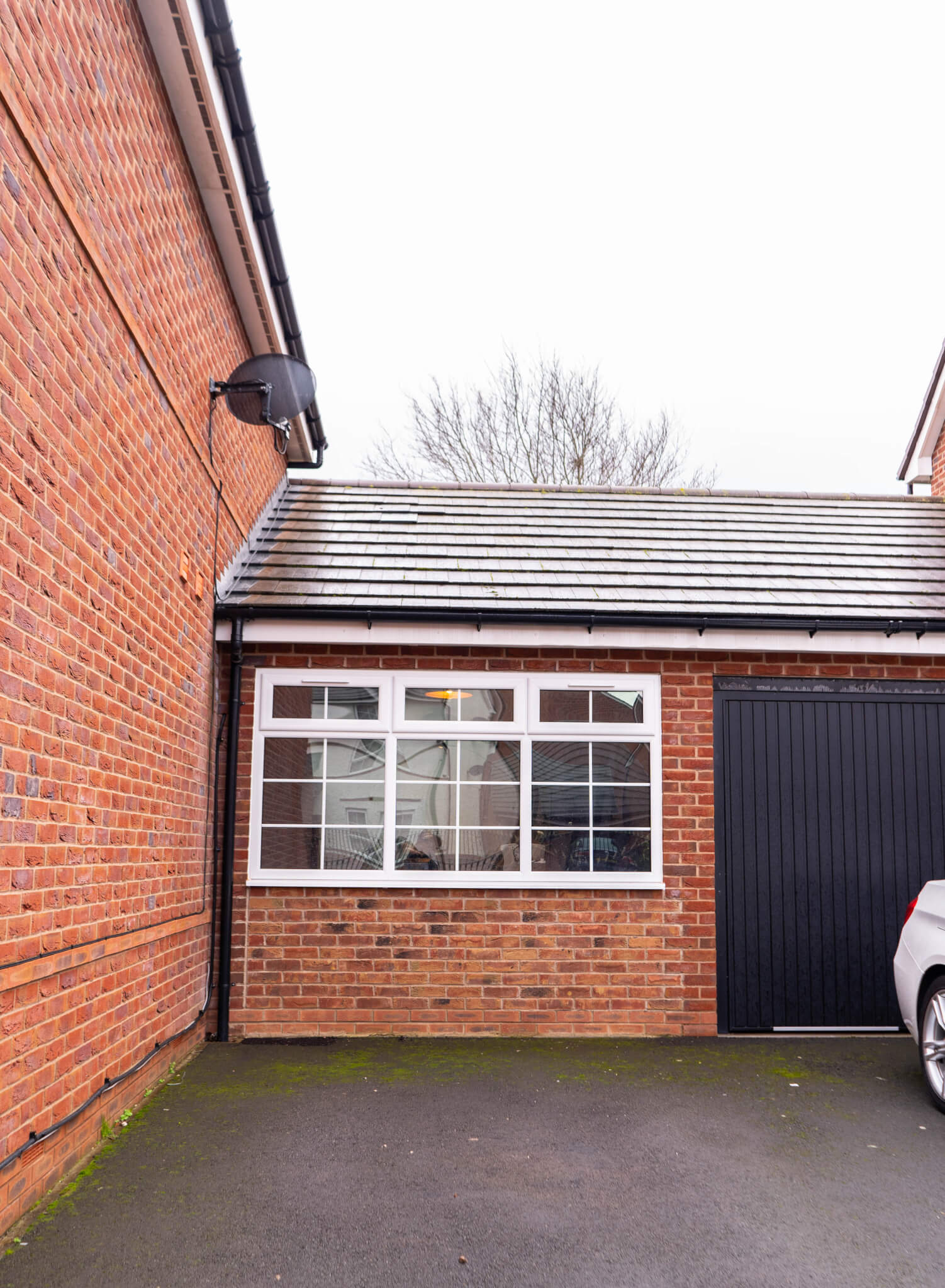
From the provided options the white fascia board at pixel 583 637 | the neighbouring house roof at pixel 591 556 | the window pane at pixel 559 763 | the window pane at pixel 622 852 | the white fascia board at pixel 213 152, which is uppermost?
the white fascia board at pixel 213 152

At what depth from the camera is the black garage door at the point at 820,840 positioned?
7371mm

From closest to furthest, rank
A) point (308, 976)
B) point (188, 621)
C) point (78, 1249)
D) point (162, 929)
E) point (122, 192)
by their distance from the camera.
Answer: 1. point (78, 1249)
2. point (122, 192)
3. point (162, 929)
4. point (188, 621)
5. point (308, 976)

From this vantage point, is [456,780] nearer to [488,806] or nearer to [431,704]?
[488,806]

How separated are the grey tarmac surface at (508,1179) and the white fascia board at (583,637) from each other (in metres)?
2.72

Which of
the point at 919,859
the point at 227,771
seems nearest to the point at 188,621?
the point at 227,771

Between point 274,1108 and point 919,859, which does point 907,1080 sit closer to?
point 919,859

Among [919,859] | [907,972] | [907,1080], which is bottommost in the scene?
[907,1080]

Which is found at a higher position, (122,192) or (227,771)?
(122,192)

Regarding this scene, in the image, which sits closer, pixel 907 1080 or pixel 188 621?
pixel 907 1080

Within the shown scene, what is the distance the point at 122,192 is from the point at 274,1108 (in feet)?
15.2

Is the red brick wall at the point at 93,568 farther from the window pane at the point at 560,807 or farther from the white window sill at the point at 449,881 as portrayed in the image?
the window pane at the point at 560,807

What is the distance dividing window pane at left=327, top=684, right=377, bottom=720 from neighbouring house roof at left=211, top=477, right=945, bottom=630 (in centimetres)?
60

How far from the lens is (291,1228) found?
12.5 ft

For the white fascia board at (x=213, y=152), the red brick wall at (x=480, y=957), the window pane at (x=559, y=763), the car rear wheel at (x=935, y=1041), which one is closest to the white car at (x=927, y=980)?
the car rear wheel at (x=935, y=1041)
